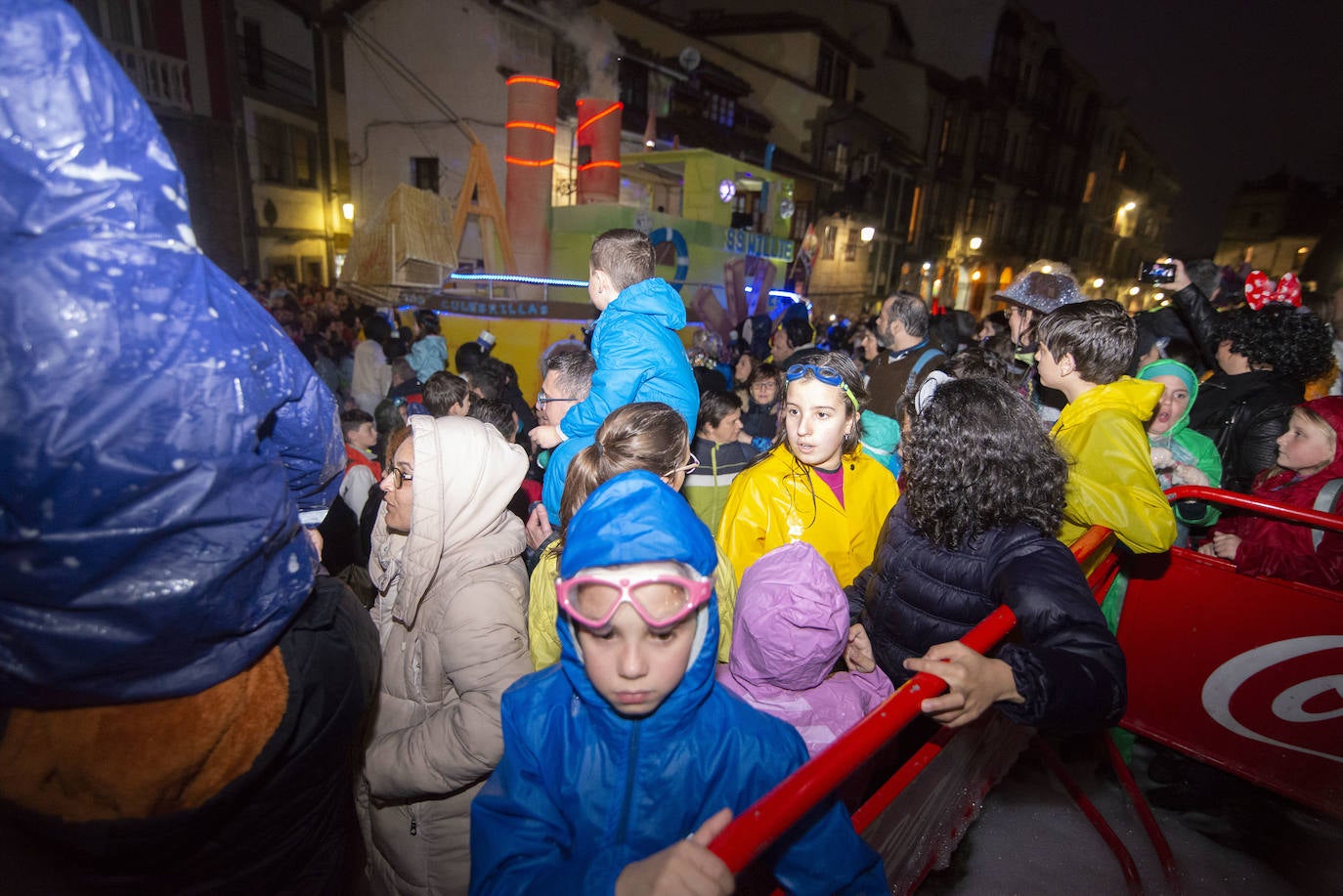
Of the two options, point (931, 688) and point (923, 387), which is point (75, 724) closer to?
point (931, 688)

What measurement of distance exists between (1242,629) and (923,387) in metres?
2.08

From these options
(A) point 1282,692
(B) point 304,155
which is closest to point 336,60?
(B) point 304,155

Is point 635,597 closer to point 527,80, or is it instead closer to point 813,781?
point 813,781

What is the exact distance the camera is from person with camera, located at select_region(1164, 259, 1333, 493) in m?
3.75

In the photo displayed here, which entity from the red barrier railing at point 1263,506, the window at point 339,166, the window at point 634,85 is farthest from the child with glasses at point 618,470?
the window at point 339,166

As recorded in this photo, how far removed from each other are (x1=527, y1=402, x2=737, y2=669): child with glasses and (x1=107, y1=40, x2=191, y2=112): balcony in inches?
775

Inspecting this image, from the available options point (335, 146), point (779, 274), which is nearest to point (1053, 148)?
point (779, 274)

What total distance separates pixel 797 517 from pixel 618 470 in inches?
40.7

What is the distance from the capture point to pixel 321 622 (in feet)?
4.39

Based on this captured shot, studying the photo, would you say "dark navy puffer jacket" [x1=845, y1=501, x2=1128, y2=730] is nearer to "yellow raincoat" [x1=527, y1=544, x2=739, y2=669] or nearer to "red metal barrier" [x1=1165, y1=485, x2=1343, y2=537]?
"yellow raincoat" [x1=527, y1=544, x2=739, y2=669]

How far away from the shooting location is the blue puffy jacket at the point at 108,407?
84 centimetres

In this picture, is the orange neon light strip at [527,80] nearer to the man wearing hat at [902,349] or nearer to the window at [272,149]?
the man wearing hat at [902,349]

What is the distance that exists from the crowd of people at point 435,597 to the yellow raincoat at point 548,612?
1 cm

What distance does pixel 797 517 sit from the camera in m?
2.84
